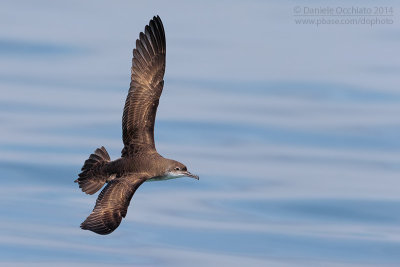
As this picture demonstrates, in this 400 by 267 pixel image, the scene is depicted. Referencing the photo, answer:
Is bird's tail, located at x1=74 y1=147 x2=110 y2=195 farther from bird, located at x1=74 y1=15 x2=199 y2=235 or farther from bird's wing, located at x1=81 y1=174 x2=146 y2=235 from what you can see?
bird's wing, located at x1=81 y1=174 x2=146 y2=235

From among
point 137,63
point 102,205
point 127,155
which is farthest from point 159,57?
point 102,205

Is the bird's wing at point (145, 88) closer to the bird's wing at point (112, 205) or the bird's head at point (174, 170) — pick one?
the bird's head at point (174, 170)

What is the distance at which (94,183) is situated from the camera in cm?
1670

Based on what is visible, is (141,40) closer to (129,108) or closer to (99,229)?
(129,108)

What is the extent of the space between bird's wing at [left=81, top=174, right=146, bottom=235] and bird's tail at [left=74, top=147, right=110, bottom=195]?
18.4 inches

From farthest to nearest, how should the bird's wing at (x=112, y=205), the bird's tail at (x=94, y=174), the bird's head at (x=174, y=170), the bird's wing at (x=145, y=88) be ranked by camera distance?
the bird's wing at (x=145, y=88), the bird's head at (x=174, y=170), the bird's tail at (x=94, y=174), the bird's wing at (x=112, y=205)

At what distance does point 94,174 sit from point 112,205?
4.03 ft

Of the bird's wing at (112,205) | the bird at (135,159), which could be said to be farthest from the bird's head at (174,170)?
the bird's wing at (112,205)

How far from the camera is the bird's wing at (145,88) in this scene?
17.4 metres

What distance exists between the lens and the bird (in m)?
15.7

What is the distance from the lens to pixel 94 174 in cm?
1680

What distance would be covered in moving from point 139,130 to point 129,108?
426 millimetres

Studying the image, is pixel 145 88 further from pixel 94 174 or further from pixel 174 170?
pixel 94 174

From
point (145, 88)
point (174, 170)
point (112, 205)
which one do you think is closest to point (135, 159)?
point (174, 170)
